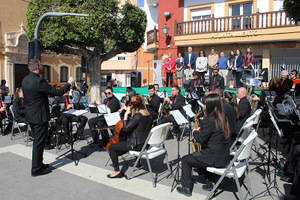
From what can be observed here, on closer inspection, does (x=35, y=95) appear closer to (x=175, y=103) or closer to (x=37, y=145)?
(x=37, y=145)

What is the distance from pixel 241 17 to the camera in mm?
15219

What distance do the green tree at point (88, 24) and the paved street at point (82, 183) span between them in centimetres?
824

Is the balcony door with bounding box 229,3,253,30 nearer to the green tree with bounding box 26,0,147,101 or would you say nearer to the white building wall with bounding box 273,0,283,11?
the white building wall with bounding box 273,0,283,11

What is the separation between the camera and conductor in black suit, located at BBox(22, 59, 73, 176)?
4.79 meters

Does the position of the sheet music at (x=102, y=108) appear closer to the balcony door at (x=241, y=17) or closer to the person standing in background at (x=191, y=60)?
the person standing in background at (x=191, y=60)

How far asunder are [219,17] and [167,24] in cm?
446

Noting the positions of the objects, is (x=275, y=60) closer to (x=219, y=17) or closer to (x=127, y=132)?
(x=219, y=17)

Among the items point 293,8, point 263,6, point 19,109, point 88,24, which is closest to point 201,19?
point 263,6

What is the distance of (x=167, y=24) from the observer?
63.2ft

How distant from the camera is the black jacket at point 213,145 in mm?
3820

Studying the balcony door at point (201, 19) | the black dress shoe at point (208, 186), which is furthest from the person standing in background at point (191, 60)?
the black dress shoe at point (208, 186)

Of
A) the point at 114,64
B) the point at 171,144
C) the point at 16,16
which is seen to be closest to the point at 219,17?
the point at 171,144

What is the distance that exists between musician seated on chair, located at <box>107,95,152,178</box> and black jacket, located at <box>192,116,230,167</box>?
1.22 m

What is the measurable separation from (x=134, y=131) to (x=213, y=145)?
151 cm
